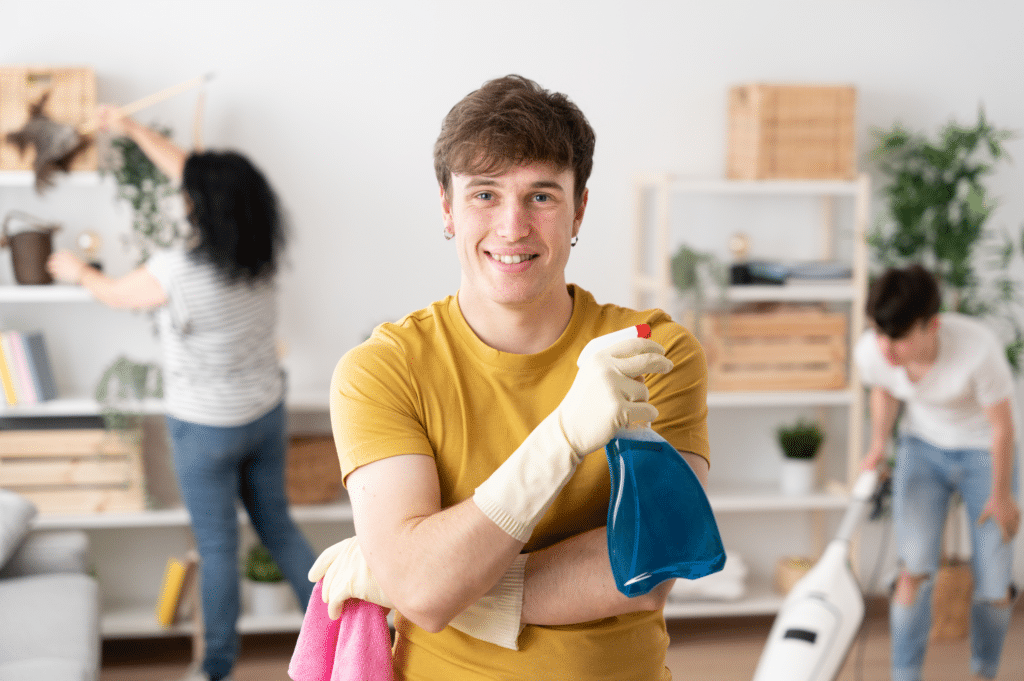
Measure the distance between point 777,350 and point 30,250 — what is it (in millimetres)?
2620

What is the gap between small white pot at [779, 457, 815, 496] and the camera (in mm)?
3338

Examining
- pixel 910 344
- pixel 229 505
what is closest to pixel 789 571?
pixel 910 344

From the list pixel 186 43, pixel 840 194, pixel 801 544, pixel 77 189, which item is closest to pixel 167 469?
pixel 77 189

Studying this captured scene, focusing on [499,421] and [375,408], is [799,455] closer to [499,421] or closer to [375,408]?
[499,421]

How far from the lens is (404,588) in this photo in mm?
982

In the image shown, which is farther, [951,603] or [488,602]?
[951,603]

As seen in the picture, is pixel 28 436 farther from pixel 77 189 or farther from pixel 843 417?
pixel 843 417

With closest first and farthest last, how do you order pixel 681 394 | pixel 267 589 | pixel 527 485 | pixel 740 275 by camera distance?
1. pixel 527 485
2. pixel 681 394
3. pixel 267 589
4. pixel 740 275

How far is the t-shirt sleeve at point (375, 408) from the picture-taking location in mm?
1044

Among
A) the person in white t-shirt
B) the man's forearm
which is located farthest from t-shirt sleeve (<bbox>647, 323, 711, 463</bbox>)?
the person in white t-shirt

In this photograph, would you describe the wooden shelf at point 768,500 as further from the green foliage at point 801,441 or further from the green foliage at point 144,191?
the green foliage at point 144,191

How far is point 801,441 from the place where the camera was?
10.9ft

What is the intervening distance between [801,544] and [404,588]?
2985 millimetres

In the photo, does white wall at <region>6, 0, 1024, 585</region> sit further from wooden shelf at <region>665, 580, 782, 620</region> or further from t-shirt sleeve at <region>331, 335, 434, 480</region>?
t-shirt sleeve at <region>331, 335, 434, 480</region>
